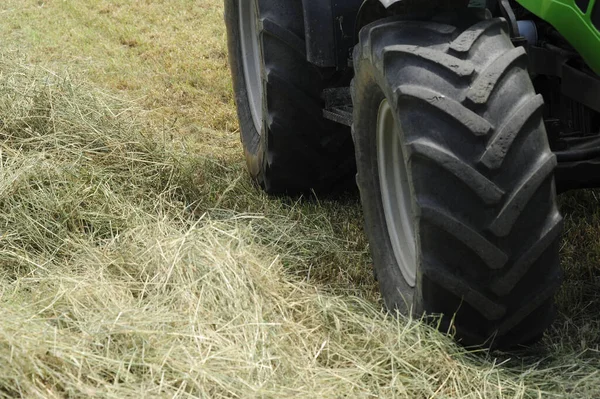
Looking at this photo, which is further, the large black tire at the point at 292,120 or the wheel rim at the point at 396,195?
the large black tire at the point at 292,120

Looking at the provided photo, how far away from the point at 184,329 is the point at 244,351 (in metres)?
0.21

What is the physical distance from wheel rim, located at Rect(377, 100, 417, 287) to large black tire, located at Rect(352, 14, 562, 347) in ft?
1.00

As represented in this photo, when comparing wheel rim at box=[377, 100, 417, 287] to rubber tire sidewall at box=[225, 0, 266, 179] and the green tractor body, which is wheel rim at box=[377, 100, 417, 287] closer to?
the green tractor body

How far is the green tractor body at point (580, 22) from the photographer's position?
2906mm

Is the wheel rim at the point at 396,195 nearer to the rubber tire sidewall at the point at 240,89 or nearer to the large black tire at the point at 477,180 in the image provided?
the large black tire at the point at 477,180

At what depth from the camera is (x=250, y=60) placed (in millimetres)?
Result: 5102

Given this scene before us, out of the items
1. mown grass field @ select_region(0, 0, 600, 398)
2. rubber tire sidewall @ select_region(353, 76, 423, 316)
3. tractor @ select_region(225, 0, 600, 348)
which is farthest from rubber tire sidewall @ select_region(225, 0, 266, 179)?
tractor @ select_region(225, 0, 600, 348)

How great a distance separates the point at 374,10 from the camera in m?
3.37

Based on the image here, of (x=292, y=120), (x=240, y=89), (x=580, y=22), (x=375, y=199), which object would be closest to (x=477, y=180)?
(x=580, y=22)

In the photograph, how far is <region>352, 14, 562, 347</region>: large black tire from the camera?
2684 millimetres

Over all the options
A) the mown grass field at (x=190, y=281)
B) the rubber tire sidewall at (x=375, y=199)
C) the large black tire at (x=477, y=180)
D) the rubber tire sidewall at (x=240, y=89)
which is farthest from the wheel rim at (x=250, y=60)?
the large black tire at (x=477, y=180)

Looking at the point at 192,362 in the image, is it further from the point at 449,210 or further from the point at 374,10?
the point at 374,10

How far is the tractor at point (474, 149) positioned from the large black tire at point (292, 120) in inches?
31.8

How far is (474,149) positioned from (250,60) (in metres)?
2.59
